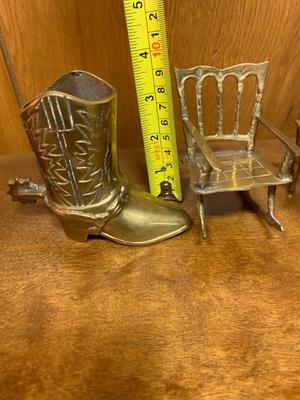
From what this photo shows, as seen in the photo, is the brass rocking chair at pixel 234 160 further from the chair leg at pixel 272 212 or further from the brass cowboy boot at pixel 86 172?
the brass cowboy boot at pixel 86 172

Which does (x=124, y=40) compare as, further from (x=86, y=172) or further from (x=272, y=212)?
(x=272, y=212)

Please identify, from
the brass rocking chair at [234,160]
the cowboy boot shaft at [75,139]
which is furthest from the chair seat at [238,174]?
the cowboy boot shaft at [75,139]

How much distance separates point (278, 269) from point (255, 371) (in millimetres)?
206

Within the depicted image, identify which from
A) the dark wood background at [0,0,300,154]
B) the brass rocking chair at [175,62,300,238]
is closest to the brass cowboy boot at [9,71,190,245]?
the brass rocking chair at [175,62,300,238]

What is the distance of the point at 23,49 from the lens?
842mm

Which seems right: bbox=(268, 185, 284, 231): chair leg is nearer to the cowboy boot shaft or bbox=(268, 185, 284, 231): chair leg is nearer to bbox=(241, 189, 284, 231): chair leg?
bbox=(241, 189, 284, 231): chair leg

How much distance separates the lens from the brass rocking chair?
64cm

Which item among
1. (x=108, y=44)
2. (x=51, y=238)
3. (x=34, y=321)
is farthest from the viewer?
(x=108, y=44)

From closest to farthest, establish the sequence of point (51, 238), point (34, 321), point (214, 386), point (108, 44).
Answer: point (214, 386) → point (34, 321) → point (51, 238) → point (108, 44)

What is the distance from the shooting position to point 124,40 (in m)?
0.82

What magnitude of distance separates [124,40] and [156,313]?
0.66m

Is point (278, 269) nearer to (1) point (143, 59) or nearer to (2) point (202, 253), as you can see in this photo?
(2) point (202, 253)

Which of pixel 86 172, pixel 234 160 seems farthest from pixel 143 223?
pixel 234 160

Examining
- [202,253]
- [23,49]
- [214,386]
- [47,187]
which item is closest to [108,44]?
[23,49]
